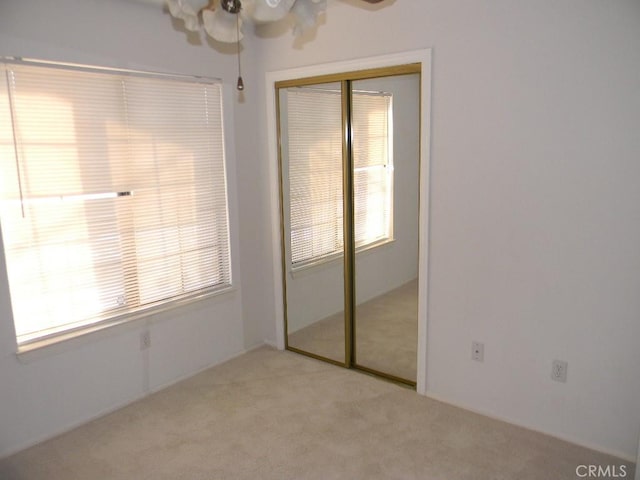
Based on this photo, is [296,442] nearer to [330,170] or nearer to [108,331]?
[108,331]

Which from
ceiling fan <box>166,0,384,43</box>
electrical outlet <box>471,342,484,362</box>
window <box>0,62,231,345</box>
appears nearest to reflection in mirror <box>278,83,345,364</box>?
window <box>0,62,231,345</box>

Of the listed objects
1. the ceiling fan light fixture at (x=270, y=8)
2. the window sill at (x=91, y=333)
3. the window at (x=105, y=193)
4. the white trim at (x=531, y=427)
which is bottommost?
the white trim at (x=531, y=427)

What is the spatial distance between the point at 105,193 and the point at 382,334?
2.04m

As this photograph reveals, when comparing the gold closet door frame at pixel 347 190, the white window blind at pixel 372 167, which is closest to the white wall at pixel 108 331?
the gold closet door frame at pixel 347 190

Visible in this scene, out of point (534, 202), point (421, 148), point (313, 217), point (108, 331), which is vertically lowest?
point (108, 331)

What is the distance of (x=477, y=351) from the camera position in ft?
9.57

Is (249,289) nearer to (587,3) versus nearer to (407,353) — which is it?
(407,353)

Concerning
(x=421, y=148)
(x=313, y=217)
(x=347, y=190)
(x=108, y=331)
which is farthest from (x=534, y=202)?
(x=108, y=331)

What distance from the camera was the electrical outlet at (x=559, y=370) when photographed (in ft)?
8.58

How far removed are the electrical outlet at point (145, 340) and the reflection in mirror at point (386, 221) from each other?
4.79 ft

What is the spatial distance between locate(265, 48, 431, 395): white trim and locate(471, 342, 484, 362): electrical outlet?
0.31 meters

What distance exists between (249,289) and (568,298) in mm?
2295

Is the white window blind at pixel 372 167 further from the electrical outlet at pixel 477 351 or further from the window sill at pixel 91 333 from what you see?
the window sill at pixel 91 333

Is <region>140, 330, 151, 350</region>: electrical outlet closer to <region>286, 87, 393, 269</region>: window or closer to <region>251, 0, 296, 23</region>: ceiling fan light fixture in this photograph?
<region>286, 87, 393, 269</region>: window
